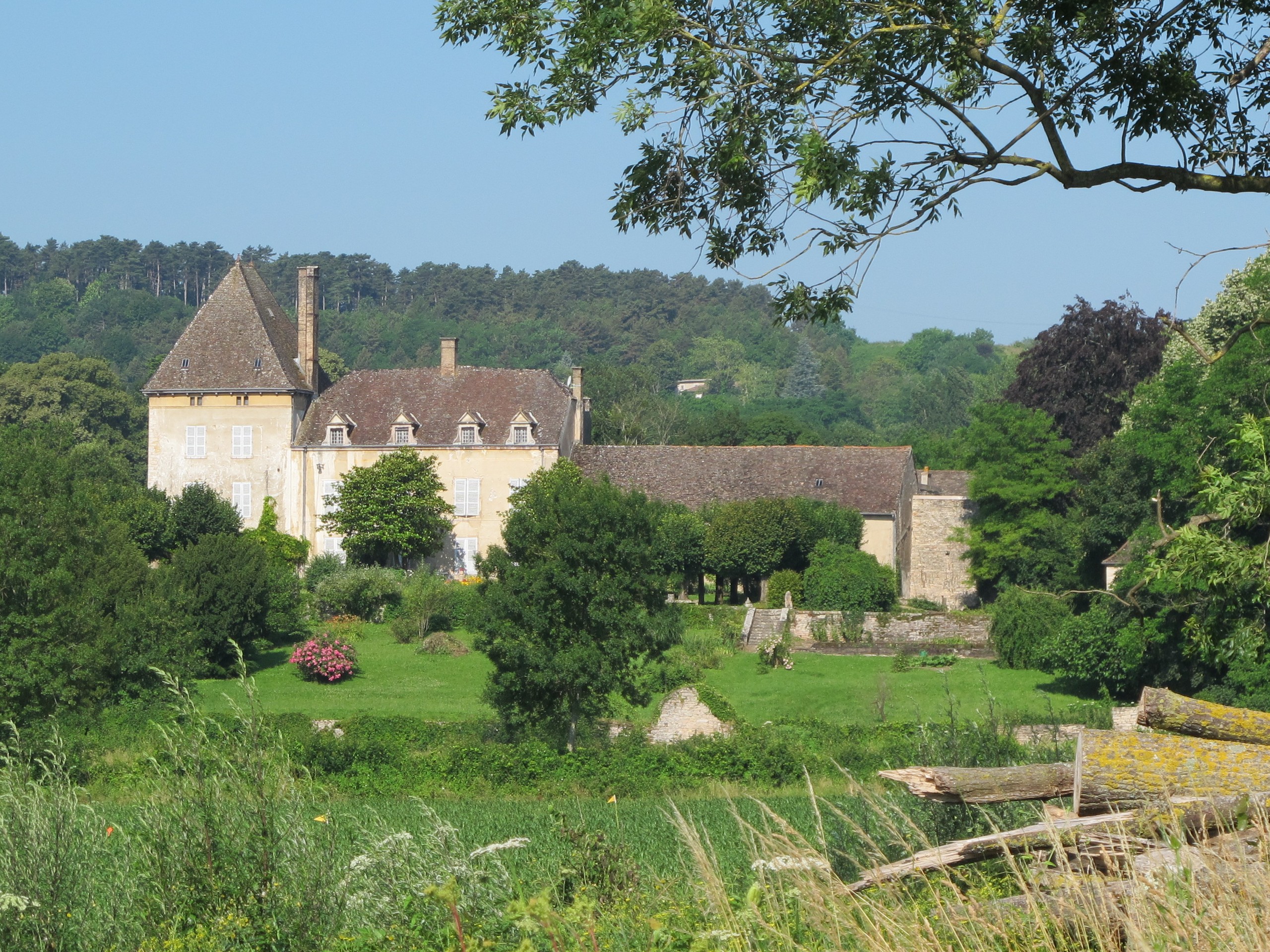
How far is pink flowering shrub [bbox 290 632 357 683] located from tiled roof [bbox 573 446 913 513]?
17.0 metres

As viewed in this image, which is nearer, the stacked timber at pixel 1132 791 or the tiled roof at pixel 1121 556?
the stacked timber at pixel 1132 791

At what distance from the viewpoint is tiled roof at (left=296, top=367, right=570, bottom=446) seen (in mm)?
52969

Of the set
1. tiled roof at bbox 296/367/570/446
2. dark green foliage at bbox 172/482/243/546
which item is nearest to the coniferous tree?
tiled roof at bbox 296/367/570/446

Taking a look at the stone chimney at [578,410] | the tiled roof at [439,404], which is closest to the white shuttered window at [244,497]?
the tiled roof at [439,404]

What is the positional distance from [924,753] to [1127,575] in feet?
A: 73.7

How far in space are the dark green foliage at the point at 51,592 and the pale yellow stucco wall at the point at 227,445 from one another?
24.3 meters

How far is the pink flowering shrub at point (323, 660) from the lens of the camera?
35594 mm

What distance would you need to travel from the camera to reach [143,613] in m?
29.3

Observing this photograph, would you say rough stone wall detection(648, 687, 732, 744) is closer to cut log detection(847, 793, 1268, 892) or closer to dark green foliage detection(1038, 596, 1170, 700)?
dark green foliage detection(1038, 596, 1170, 700)

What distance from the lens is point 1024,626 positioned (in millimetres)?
38219

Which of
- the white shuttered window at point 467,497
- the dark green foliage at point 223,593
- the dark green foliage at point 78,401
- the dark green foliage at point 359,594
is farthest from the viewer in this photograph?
the dark green foliage at point 78,401

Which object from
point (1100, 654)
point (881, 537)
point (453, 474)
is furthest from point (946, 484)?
point (1100, 654)

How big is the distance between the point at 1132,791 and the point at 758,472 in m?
48.2

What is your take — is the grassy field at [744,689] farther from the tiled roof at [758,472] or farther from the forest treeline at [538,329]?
the forest treeline at [538,329]
